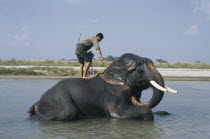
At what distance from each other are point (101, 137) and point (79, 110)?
2.17m

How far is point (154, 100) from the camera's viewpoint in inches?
379

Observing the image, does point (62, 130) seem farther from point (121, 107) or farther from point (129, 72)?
point (129, 72)

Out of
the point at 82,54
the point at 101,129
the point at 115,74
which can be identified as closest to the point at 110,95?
the point at 115,74

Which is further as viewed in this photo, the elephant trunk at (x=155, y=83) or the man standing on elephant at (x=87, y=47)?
the man standing on elephant at (x=87, y=47)

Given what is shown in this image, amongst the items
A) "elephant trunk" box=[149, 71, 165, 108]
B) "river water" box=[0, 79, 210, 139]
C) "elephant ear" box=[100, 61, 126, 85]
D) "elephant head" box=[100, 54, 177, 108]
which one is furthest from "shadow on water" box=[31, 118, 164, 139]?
"elephant ear" box=[100, 61, 126, 85]

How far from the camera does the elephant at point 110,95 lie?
9.61 metres

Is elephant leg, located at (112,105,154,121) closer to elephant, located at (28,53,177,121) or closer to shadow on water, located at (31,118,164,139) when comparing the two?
elephant, located at (28,53,177,121)

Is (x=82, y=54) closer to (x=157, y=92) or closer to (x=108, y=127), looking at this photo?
(x=157, y=92)

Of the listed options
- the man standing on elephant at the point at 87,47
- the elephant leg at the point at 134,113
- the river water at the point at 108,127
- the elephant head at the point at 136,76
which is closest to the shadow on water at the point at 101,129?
the river water at the point at 108,127

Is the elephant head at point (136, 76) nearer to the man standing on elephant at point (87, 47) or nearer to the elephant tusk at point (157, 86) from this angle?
the elephant tusk at point (157, 86)

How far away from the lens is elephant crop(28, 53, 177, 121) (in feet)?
31.5

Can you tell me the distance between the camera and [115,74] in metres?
10.1

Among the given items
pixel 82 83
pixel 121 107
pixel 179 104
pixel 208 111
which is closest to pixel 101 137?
pixel 121 107

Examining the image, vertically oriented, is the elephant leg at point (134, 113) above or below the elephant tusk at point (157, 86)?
below
